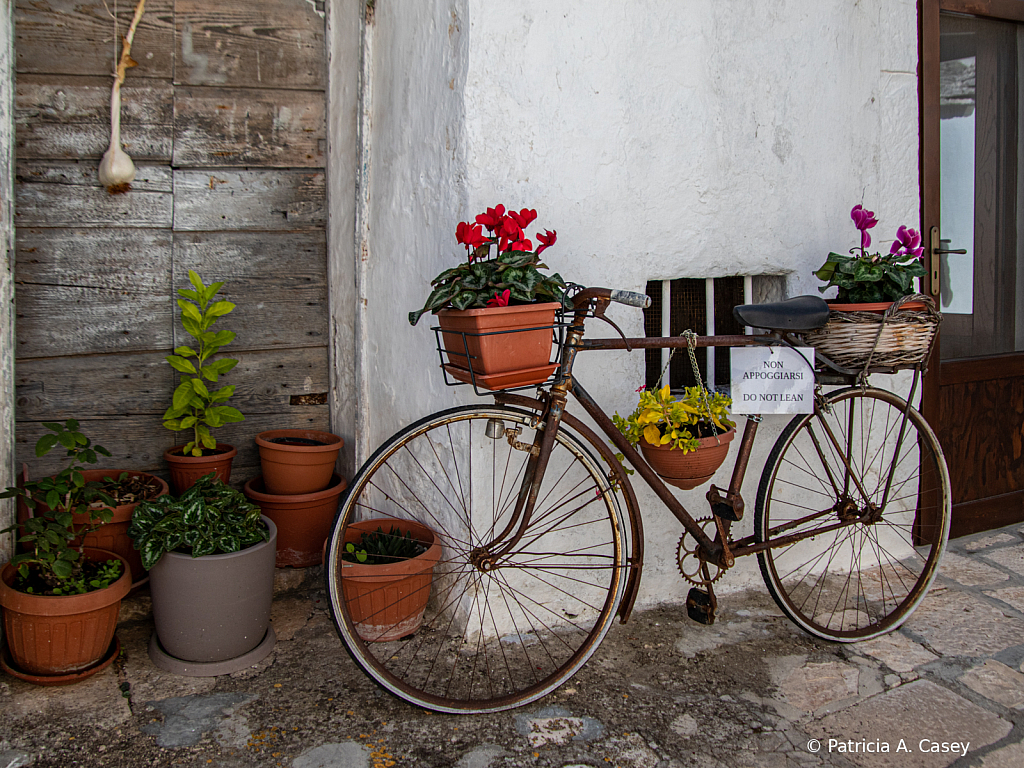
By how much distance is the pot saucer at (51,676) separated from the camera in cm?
232

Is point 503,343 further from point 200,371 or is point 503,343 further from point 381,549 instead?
point 200,371

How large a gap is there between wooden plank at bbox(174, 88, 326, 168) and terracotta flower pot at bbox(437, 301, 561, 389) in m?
1.55

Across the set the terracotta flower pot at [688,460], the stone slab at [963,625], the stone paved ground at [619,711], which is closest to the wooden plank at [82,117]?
the stone paved ground at [619,711]

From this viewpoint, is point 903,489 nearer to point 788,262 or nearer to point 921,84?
point 788,262

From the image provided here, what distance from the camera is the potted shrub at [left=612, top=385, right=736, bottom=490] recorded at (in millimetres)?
2381

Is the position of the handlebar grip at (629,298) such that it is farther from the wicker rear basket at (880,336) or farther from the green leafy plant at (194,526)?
the green leafy plant at (194,526)

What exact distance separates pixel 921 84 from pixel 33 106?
11.9 ft

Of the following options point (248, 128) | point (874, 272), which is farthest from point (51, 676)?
point (874, 272)

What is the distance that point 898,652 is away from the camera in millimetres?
2637

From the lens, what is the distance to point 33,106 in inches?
112

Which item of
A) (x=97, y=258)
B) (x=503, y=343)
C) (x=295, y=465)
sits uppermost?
(x=97, y=258)

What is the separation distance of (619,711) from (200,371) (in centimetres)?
201

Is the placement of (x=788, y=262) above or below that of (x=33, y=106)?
below

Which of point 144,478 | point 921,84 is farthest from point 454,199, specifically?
point 921,84
